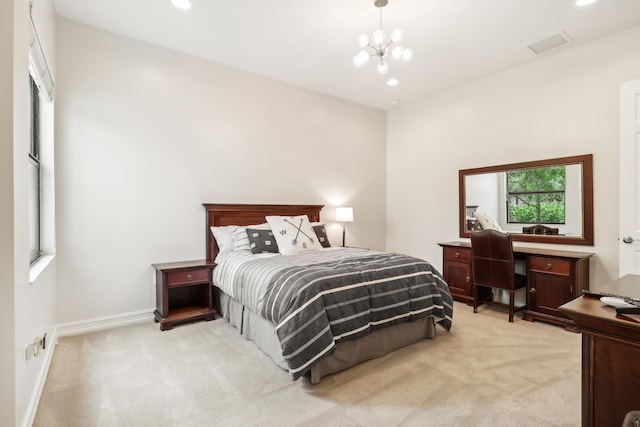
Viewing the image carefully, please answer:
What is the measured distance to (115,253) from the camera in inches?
127

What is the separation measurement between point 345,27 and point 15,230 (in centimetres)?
300

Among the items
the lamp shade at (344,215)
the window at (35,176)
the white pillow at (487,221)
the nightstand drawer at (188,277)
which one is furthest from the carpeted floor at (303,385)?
the lamp shade at (344,215)

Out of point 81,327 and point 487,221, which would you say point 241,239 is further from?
point 487,221

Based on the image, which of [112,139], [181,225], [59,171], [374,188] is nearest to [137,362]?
[181,225]

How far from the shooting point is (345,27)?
309 centimetres

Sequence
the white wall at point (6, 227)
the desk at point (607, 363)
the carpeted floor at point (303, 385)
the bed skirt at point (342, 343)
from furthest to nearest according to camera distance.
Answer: the bed skirt at point (342, 343) → the carpeted floor at point (303, 385) → the white wall at point (6, 227) → the desk at point (607, 363)

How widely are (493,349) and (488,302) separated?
4.72ft

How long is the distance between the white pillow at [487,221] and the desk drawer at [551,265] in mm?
783

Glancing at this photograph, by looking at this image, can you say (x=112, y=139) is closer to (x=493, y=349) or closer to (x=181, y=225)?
(x=181, y=225)

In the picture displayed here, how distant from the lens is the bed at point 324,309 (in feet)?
6.79

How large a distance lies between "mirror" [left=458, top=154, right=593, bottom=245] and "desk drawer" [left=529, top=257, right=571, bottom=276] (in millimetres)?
476

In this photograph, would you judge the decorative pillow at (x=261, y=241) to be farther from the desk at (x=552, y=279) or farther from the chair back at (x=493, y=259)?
the desk at (x=552, y=279)

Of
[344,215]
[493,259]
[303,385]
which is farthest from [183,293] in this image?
[493,259]

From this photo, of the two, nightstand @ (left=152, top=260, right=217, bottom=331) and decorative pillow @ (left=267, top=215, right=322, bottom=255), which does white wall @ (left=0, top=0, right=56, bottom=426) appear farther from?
decorative pillow @ (left=267, top=215, right=322, bottom=255)
